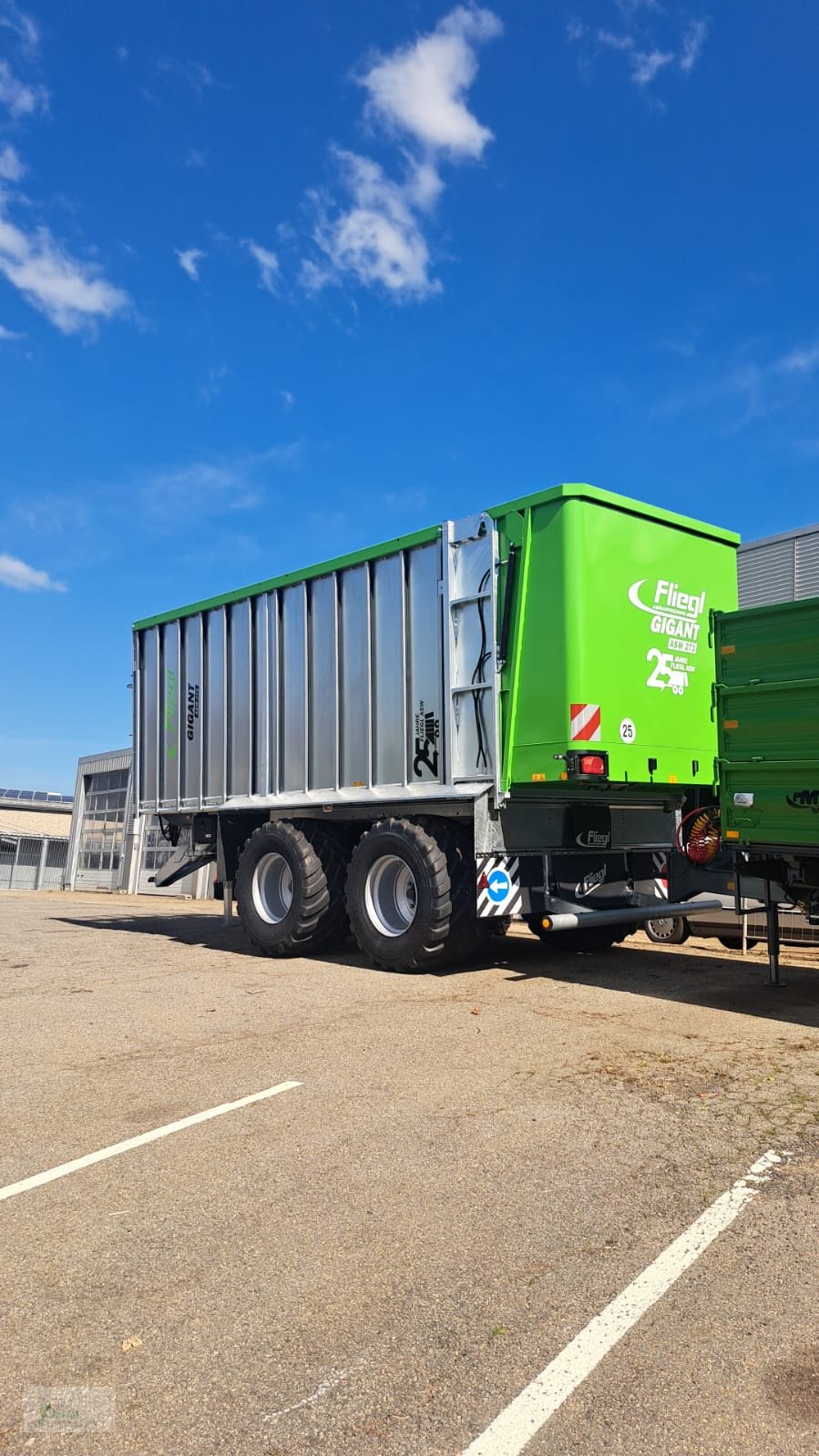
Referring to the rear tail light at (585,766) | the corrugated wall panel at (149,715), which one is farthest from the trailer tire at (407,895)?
the corrugated wall panel at (149,715)

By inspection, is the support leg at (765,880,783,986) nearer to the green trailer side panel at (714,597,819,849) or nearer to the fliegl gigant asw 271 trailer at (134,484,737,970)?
the green trailer side panel at (714,597,819,849)

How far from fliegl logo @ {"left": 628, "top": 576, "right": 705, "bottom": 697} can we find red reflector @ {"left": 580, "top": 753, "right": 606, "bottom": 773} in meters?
0.99

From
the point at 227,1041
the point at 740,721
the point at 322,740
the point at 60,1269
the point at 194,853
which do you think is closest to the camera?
the point at 60,1269

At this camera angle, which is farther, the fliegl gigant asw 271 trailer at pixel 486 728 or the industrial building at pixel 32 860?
the industrial building at pixel 32 860

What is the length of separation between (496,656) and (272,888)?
4.06 meters

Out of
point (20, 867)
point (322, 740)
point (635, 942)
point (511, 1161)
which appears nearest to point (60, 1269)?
point (511, 1161)

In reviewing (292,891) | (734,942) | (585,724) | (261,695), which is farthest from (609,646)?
(261,695)

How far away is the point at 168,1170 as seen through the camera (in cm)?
419

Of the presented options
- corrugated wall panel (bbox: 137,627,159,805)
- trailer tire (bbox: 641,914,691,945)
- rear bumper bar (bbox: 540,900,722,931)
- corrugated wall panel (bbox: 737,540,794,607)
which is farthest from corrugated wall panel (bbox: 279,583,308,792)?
corrugated wall panel (bbox: 737,540,794,607)

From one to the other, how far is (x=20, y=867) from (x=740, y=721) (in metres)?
37.0

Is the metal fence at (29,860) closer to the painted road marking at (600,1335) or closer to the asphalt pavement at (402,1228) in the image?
the asphalt pavement at (402,1228)

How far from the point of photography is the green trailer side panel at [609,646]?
8633 mm

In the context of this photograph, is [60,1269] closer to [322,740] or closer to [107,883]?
[322,740]

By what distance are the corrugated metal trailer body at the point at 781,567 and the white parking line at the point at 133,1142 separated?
16250 millimetres
